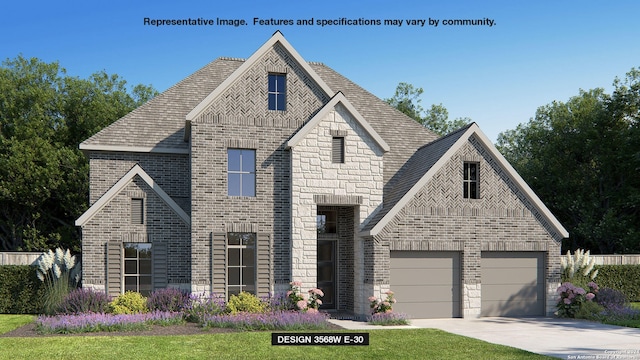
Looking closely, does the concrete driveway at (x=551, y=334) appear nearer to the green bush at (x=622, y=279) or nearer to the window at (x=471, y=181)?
the window at (x=471, y=181)

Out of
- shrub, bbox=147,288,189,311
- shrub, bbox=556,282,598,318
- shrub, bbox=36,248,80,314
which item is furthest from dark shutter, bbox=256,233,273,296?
shrub, bbox=556,282,598,318

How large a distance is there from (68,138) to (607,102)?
33.0 meters

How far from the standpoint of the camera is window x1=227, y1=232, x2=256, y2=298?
18.9 metres

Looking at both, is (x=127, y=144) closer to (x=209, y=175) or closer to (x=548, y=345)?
(x=209, y=175)

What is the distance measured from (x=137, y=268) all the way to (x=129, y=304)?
5.87ft

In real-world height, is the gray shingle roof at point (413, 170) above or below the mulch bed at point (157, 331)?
above

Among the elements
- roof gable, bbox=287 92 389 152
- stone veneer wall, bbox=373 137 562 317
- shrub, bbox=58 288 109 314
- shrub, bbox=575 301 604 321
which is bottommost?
shrub, bbox=575 301 604 321

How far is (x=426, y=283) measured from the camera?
19.1 meters

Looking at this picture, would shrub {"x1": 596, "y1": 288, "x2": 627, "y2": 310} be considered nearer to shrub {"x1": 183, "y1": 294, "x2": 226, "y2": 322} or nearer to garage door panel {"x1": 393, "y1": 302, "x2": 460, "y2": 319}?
garage door panel {"x1": 393, "y1": 302, "x2": 460, "y2": 319}

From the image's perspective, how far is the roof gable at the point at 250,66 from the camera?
61.5 feet

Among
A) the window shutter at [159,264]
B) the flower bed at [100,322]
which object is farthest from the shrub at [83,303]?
the window shutter at [159,264]

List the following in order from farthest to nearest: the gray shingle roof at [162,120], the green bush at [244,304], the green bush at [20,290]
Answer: the gray shingle roof at [162,120] < the green bush at [20,290] < the green bush at [244,304]

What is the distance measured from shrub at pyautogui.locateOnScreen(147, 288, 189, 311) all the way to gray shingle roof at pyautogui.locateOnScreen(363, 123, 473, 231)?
6154 millimetres

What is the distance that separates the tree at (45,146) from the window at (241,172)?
740 inches
